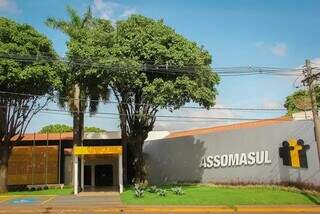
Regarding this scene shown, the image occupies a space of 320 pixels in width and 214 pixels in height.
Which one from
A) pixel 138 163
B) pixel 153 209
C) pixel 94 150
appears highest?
pixel 94 150

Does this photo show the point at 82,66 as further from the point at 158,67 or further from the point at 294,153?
the point at 294,153

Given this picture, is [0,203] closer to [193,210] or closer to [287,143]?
[193,210]

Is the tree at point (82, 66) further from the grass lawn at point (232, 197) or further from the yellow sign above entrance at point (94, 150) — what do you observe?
the grass lawn at point (232, 197)

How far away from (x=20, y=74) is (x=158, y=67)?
7.76 m

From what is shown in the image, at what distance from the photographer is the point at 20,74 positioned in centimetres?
2803

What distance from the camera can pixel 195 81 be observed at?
2895 cm

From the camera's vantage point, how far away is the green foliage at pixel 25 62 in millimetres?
28109

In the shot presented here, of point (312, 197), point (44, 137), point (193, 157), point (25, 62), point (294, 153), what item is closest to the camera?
point (312, 197)

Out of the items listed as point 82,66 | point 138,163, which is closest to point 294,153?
point 138,163

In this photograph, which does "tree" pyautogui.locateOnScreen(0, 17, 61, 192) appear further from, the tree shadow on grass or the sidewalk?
the tree shadow on grass

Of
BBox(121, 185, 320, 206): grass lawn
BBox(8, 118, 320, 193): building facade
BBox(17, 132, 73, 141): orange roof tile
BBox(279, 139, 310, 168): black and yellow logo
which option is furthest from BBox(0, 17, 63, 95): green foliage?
BBox(279, 139, 310, 168): black and yellow logo

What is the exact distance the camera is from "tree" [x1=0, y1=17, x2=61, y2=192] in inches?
1113

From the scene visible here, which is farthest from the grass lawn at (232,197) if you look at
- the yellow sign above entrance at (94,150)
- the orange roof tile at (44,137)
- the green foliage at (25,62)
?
the orange roof tile at (44,137)

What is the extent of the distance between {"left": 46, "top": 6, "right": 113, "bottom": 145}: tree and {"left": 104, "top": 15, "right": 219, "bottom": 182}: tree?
0.95m
